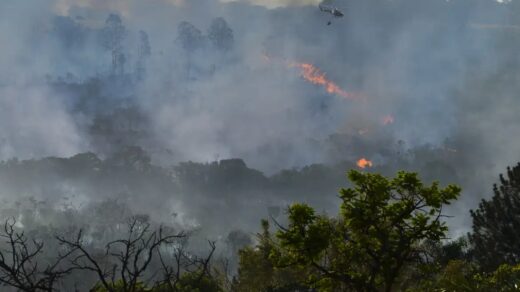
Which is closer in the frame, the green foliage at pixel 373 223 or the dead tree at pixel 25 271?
the dead tree at pixel 25 271

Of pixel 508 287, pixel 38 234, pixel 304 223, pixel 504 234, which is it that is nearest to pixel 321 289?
pixel 304 223

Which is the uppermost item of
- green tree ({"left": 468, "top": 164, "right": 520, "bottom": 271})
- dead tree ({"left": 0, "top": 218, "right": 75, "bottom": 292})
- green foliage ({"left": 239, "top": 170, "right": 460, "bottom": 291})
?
green tree ({"left": 468, "top": 164, "right": 520, "bottom": 271})

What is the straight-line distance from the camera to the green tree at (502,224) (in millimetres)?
25125

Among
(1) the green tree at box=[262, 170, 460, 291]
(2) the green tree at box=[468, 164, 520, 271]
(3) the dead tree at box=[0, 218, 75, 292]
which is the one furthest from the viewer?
(2) the green tree at box=[468, 164, 520, 271]

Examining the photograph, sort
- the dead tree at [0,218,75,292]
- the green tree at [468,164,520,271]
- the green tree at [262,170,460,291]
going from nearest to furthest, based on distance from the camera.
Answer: the dead tree at [0,218,75,292] → the green tree at [262,170,460,291] → the green tree at [468,164,520,271]

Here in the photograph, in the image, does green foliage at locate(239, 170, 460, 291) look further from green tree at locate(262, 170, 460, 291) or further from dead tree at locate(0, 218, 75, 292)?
dead tree at locate(0, 218, 75, 292)

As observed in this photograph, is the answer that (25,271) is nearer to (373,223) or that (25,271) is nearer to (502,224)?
(373,223)

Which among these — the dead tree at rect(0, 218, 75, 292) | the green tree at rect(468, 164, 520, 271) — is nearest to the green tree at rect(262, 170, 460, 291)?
the dead tree at rect(0, 218, 75, 292)

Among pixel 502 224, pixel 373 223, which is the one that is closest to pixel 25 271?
pixel 373 223

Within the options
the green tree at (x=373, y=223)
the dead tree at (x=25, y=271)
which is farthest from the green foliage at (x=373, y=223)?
the dead tree at (x=25, y=271)

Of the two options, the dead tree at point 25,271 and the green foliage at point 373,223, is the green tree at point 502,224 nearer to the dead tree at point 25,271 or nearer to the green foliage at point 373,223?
the green foliage at point 373,223

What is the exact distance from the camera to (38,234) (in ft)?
597

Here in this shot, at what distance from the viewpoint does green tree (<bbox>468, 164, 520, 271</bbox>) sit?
2512cm

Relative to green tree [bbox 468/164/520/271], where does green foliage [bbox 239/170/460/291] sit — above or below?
below
